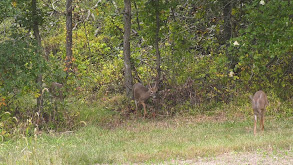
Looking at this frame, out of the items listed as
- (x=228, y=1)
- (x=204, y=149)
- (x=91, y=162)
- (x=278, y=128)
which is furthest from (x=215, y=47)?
(x=91, y=162)

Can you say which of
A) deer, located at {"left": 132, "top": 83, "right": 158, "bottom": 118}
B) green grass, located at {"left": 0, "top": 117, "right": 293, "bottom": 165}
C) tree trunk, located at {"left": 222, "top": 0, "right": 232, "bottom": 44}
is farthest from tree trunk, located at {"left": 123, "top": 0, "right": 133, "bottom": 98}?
tree trunk, located at {"left": 222, "top": 0, "right": 232, "bottom": 44}

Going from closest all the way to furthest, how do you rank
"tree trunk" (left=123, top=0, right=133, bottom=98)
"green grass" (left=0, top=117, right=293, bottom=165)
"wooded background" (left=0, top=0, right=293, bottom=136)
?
"green grass" (left=0, top=117, right=293, bottom=165)
"wooded background" (left=0, top=0, right=293, bottom=136)
"tree trunk" (left=123, top=0, right=133, bottom=98)

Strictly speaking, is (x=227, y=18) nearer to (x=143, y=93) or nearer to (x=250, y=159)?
(x=143, y=93)

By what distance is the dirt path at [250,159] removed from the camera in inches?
330

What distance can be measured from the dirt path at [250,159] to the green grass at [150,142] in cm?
41

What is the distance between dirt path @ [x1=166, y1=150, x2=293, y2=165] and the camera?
27.5 ft

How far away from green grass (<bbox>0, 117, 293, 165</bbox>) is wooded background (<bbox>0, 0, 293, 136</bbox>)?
1394 mm

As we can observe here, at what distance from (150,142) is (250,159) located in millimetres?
3408

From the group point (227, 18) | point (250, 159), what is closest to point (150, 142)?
point (250, 159)

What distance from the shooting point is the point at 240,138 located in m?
11.1

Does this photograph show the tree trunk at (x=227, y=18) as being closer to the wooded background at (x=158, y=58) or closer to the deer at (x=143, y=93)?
the wooded background at (x=158, y=58)

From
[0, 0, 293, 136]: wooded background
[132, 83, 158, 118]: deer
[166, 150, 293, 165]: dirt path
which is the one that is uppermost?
[0, 0, 293, 136]: wooded background

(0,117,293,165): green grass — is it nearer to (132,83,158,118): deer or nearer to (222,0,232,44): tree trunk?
(132,83,158,118): deer

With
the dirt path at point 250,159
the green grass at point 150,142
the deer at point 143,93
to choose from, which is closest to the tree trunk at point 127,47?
the deer at point 143,93
